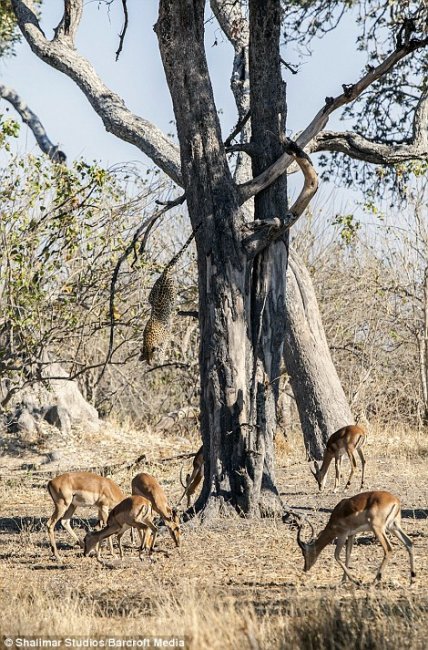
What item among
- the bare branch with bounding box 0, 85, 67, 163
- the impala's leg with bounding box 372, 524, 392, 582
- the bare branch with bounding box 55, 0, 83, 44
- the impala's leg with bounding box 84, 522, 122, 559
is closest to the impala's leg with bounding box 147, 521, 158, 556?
the impala's leg with bounding box 84, 522, 122, 559

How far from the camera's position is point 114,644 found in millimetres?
5973

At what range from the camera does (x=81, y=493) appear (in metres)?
10.2

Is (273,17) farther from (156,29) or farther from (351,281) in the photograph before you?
(351,281)

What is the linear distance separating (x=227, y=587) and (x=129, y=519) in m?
1.50

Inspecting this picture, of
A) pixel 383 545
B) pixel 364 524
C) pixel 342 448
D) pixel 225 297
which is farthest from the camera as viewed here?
pixel 342 448

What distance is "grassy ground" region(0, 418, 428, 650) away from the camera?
6.16 meters

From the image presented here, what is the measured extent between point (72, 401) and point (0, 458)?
Result: 6.73 feet

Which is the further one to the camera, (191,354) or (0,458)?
(191,354)

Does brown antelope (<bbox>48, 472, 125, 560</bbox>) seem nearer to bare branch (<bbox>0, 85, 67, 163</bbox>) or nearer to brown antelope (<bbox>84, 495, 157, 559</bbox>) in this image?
brown antelope (<bbox>84, 495, 157, 559</bbox>)

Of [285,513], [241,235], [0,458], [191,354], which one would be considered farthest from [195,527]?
[191,354]

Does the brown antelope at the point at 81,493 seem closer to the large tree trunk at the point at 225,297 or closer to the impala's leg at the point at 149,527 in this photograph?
the impala's leg at the point at 149,527

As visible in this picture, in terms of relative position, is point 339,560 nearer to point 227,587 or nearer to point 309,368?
point 227,587

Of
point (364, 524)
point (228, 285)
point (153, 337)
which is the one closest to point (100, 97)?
point (228, 285)

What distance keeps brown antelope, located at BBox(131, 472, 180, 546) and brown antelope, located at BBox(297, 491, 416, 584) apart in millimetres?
1691
